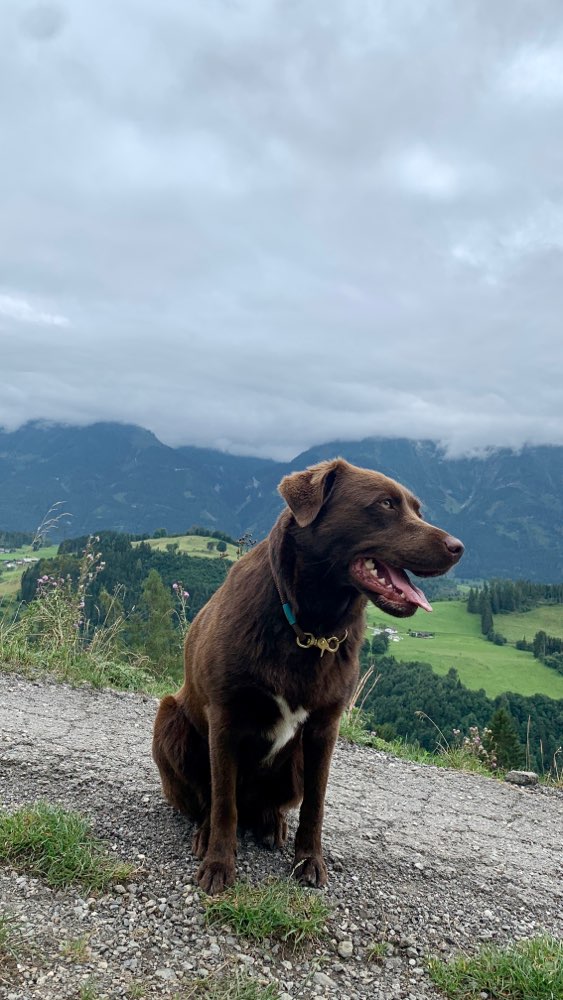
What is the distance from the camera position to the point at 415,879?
3.98 m

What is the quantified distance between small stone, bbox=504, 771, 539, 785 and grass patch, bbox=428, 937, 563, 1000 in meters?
4.17

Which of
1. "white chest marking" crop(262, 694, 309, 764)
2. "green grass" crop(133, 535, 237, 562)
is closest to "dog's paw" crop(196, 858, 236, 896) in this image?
"white chest marking" crop(262, 694, 309, 764)

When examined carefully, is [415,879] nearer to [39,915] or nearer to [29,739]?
[39,915]

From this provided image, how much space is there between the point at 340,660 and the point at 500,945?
5.60ft

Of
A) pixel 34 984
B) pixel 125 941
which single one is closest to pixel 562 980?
pixel 125 941

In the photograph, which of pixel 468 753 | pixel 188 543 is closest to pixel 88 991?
pixel 468 753

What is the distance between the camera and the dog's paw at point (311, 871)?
3672 mm

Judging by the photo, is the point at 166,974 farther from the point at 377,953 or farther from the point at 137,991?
the point at 377,953

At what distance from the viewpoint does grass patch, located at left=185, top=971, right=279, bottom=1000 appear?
262 centimetres

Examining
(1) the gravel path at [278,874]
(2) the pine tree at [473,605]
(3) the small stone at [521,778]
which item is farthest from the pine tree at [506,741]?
(2) the pine tree at [473,605]

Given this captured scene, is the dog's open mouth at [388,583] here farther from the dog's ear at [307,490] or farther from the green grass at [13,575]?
the green grass at [13,575]

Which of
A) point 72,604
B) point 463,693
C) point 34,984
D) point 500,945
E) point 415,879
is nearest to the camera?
point 34,984

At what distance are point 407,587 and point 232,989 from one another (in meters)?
1.97

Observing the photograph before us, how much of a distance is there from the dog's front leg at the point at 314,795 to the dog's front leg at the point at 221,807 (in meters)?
0.44
